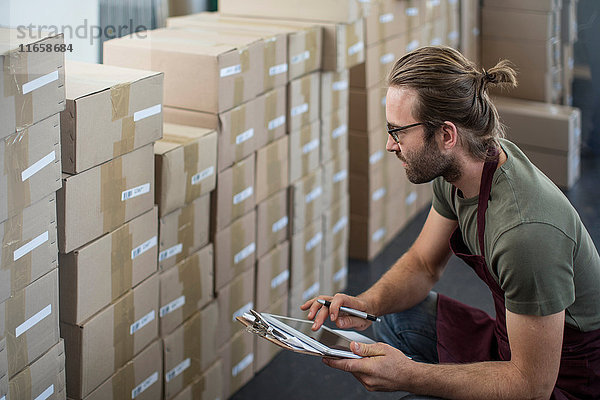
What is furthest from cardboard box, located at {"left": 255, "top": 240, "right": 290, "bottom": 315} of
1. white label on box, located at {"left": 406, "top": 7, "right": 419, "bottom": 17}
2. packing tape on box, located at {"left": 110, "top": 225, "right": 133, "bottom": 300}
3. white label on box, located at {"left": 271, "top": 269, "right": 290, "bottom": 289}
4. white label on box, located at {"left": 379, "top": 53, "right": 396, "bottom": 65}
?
white label on box, located at {"left": 406, "top": 7, "right": 419, "bottom": 17}

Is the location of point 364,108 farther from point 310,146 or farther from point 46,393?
point 46,393

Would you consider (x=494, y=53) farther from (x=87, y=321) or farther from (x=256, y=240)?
(x=87, y=321)

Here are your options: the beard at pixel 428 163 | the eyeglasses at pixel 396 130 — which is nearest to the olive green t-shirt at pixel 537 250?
the beard at pixel 428 163

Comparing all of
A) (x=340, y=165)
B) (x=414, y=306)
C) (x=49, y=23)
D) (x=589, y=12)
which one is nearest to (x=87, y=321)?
(x=414, y=306)

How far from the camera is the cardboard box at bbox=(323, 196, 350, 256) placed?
129 inches

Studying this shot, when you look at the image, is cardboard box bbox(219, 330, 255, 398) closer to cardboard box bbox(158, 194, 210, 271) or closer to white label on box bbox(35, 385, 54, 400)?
cardboard box bbox(158, 194, 210, 271)

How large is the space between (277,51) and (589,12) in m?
3.27

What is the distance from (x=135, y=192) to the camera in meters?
2.06

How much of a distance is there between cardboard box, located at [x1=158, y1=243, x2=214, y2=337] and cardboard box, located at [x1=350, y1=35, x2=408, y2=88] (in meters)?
1.37

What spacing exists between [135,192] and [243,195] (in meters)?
0.61

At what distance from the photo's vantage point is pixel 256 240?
278cm

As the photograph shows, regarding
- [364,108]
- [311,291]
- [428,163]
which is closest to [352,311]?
[428,163]

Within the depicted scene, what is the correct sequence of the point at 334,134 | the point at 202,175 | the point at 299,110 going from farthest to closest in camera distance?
the point at 334,134 < the point at 299,110 < the point at 202,175

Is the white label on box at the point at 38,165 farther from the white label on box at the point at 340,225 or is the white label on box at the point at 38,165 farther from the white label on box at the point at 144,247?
the white label on box at the point at 340,225
